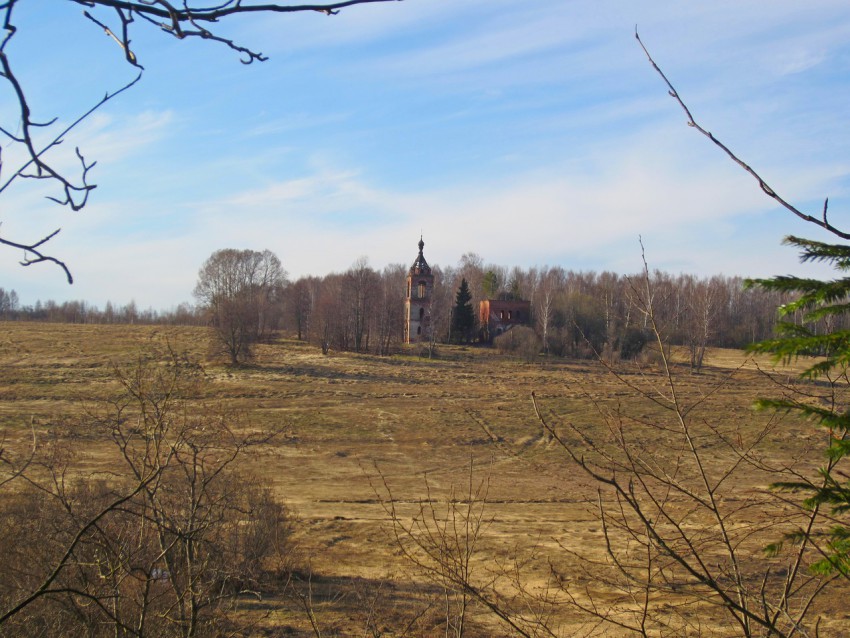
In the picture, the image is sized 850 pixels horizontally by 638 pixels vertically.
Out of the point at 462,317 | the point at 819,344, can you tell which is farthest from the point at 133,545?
the point at 462,317

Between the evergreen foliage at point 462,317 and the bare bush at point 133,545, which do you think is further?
the evergreen foliage at point 462,317

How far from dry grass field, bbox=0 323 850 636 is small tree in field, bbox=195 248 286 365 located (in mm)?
2156

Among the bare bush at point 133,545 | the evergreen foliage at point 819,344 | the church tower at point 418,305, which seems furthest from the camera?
the church tower at point 418,305

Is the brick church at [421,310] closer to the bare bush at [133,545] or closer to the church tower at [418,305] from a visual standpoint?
the church tower at [418,305]

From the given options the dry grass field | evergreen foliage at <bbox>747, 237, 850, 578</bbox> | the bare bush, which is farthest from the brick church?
evergreen foliage at <bbox>747, 237, 850, 578</bbox>

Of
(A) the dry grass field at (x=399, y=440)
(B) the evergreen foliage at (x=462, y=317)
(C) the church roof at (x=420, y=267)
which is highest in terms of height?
(C) the church roof at (x=420, y=267)

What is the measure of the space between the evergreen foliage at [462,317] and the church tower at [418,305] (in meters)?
3.91

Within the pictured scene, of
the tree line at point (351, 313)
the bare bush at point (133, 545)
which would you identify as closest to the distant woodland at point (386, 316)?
the tree line at point (351, 313)

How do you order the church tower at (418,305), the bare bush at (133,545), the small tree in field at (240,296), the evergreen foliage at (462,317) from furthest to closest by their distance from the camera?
1. the evergreen foliage at (462,317)
2. the church tower at (418,305)
3. the small tree in field at (240,296)
4. the bare bush at (133,545)

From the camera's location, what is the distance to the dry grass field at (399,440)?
37.4 ft

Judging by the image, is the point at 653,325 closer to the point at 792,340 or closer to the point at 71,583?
the point at 792,340

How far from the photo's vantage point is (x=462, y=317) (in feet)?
216

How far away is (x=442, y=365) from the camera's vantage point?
49156mm

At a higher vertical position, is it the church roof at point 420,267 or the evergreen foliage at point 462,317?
the church roof at point 420,267
